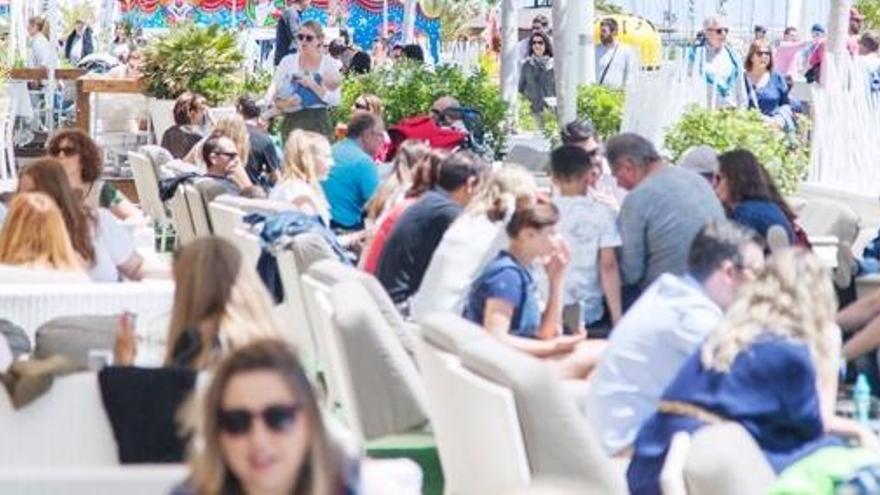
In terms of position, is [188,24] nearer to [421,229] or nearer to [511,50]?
[511,50]

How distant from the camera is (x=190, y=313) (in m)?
7.92

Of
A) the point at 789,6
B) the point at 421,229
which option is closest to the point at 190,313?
the point at 421,229

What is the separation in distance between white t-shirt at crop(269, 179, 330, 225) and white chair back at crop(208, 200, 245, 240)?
1.48 feet

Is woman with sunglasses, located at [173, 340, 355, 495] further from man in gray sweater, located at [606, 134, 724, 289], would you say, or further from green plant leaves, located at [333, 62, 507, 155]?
green plant leaves, located at [333, 62, 507, 155]

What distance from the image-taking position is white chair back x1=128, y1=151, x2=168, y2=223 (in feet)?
62.7

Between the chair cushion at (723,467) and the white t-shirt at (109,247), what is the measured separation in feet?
17.9

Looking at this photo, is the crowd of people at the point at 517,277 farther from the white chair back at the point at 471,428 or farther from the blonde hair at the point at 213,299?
the white chair back at the point at 471,428

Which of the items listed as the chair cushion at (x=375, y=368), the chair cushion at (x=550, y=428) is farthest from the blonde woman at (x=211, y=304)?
the chair cushion at (x=375, y=368)

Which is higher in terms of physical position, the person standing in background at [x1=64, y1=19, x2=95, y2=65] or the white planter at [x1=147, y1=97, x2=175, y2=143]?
the white planter at [x1=147, y1=97, x2=175, y2=143]

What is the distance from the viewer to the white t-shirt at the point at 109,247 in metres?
11.6

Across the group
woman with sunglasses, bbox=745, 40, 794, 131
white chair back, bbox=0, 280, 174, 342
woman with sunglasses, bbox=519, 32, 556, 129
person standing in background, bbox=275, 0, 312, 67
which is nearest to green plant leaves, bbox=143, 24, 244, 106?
person standing in background, bbox=275, 0, 312, 67

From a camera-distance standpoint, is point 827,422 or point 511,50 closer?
point 827,422

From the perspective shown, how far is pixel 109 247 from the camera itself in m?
12.0

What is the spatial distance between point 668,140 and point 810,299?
9.84 metres
